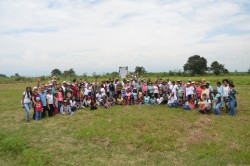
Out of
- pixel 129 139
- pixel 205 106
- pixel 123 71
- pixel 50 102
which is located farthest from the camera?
pixel 123 71

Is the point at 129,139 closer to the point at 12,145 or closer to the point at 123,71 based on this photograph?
the point at 12,145

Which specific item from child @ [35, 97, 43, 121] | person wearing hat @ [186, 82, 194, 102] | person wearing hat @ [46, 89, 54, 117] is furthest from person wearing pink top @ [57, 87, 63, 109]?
person wearing hat @ [186, 82, 194, 102]

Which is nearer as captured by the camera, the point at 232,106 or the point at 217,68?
the point at 232,106

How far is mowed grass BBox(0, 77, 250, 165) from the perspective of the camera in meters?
8.52

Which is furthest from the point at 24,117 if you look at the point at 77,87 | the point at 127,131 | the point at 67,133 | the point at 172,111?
the point at 172,111

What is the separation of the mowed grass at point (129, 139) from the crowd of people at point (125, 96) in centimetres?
76

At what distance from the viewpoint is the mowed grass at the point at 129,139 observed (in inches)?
336

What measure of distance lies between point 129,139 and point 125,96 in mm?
7384

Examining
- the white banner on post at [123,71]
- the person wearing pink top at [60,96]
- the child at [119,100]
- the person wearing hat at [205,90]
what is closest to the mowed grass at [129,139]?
the person wearing pink top at [60,96]

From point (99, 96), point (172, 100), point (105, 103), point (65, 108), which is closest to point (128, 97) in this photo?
point (105, 103)

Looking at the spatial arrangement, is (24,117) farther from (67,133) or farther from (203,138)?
(203,138)

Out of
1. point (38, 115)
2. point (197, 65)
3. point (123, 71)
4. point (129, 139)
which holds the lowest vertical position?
point (129, 139)

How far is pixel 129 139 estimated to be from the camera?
10.3m

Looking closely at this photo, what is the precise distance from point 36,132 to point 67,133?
1.47m
